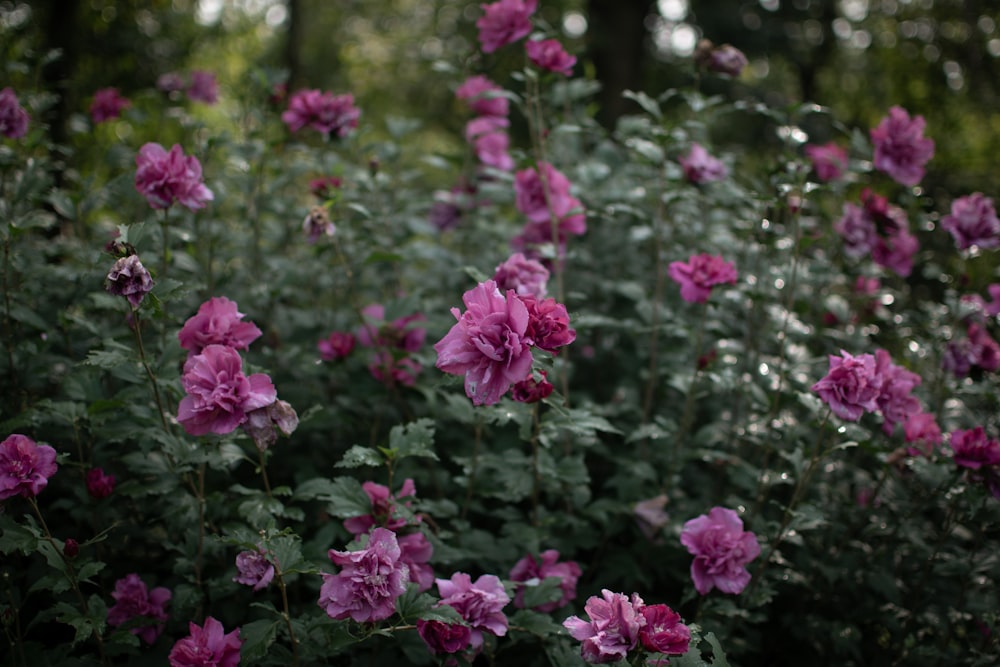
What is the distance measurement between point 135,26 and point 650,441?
23.9 feet

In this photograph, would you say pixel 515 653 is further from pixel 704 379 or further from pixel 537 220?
pixel 537 220

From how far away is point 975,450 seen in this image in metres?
1.97

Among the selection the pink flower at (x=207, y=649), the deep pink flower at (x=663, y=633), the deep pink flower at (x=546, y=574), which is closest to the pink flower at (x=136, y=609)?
the pink flower at (x=207, y=649)

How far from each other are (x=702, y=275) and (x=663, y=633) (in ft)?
3.46

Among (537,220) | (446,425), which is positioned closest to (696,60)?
(537,220)

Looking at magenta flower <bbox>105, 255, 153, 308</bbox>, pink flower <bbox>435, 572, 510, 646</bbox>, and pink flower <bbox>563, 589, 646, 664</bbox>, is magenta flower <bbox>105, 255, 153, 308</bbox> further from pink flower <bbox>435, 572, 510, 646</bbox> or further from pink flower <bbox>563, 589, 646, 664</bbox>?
pink flower <bbox>563, 589, 646, 664</bbox>

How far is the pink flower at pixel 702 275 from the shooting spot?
207 cm

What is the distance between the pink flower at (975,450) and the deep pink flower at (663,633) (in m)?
1.08

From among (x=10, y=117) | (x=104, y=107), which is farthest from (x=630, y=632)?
(x=104, y=107)

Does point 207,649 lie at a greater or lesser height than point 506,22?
lesser

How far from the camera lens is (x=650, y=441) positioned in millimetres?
2680

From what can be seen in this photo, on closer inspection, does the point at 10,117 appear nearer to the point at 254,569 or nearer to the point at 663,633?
the point at 254,569

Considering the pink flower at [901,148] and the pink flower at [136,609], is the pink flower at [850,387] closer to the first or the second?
the pink flower at [901,148]

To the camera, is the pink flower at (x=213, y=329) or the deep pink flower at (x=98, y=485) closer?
the pink flower at (x=213, y=329)
